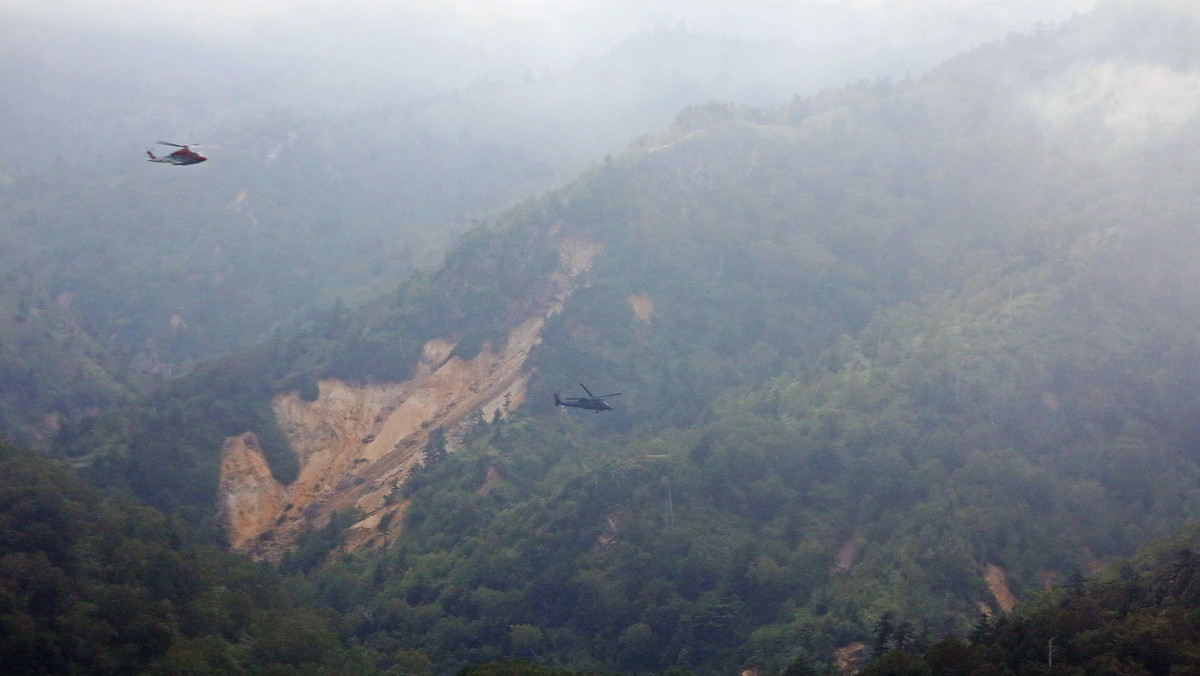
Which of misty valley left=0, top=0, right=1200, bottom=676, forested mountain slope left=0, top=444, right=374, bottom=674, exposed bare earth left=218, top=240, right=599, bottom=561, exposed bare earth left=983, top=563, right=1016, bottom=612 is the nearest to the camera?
forested mountain slope left=0, top=444, right=374, bottom=674

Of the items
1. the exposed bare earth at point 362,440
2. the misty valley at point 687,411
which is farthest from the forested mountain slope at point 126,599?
the exposed bare earth at point 362,440

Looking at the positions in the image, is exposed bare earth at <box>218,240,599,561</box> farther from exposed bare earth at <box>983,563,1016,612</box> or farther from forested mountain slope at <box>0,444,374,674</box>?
exposed bare earth at <box>983,563,1016,612</box>

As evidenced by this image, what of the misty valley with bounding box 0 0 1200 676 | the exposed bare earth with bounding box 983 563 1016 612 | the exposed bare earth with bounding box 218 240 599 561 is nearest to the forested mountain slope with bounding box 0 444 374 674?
the misty valley with bounding box 0 0 1200 676

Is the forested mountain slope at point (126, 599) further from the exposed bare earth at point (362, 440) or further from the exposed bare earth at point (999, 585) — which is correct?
the exposed bare earth at point (999, 585)

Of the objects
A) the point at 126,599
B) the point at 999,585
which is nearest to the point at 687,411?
the point at 999,585

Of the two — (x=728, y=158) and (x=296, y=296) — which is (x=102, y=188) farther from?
(x=728, y=158)

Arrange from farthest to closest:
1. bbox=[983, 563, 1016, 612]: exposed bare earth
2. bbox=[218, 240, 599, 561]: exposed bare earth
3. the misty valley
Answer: bbox=[218, 240, 599, 561]: exposed bare earth
bbox=[983, 563, 1016, 612]: exposed bare earth
the misty valley
